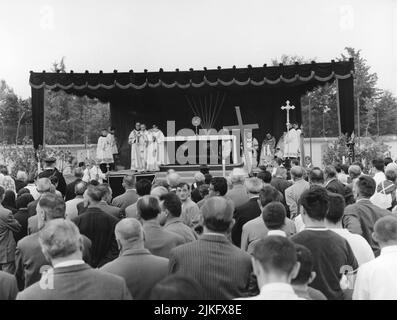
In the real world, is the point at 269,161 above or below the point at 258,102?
below

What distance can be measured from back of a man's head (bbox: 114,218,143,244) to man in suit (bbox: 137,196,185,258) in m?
0.64

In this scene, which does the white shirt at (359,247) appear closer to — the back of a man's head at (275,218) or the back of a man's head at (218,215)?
the back of a man's head at (275,218)

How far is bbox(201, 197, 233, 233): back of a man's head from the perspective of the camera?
323cm

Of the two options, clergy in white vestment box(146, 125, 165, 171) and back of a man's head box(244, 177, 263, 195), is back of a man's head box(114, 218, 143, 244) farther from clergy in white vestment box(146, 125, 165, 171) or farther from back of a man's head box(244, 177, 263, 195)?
clergy in white vestment box(146, 125, 165, 171)

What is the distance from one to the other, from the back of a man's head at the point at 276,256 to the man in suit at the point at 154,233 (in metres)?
1.59

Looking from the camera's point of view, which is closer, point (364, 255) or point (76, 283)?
point (76, 283)

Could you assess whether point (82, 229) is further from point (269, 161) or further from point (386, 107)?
point (386, 107)

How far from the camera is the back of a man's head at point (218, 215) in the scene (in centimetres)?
323

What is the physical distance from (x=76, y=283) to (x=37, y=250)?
143cm

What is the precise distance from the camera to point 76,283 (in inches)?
101

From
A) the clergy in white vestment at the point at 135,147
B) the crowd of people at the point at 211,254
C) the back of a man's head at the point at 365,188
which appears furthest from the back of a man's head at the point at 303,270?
the clergy in white vestment at the point at 135,147

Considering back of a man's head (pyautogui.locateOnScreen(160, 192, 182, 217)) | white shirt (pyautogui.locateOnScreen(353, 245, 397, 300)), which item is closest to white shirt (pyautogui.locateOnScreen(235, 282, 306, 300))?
white shirt (pyautogui.locateOnScreen(353, 245, 397, 300))

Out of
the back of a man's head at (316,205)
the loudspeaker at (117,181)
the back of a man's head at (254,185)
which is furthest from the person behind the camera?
the loudspeaker at (117,181)
